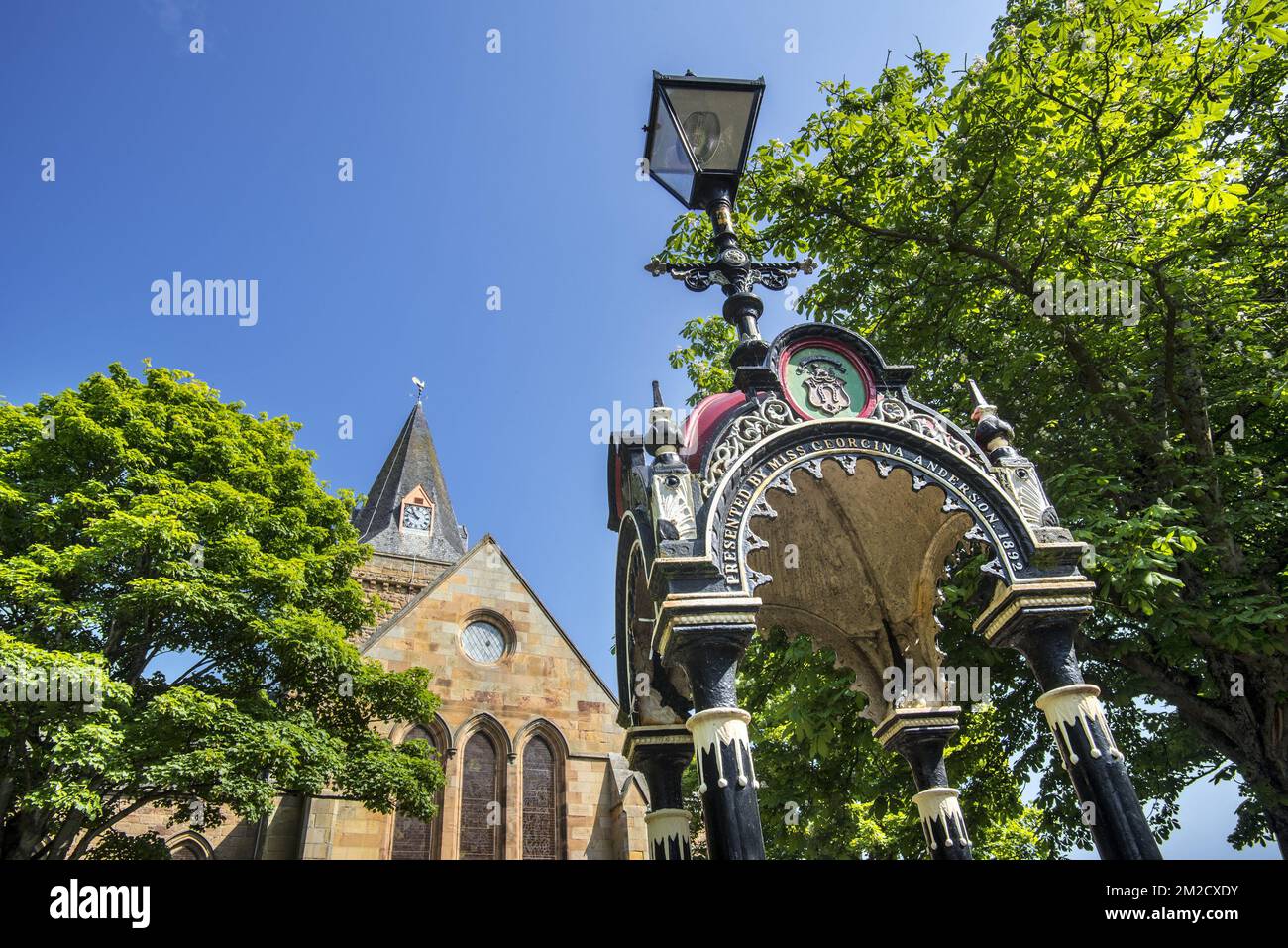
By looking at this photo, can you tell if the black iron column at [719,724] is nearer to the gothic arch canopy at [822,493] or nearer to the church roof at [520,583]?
the gothic arch canopy at [822,493]

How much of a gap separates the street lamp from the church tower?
31.2 meters

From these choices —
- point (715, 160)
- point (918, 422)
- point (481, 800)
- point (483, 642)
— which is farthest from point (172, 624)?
point (918, 422)

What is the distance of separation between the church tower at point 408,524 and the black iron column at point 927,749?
30978 mm

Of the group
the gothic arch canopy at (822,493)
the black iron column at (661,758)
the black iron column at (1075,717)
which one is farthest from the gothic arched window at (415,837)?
the black iron column at (1075,717)

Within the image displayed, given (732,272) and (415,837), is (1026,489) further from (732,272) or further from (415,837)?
(415,837)

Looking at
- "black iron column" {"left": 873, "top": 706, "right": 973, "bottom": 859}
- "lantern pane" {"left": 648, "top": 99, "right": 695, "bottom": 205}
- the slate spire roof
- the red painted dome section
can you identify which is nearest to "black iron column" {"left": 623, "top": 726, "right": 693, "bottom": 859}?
"black iron column" {"left": 873, "top": 706, "right": 973, "bottom": 859}

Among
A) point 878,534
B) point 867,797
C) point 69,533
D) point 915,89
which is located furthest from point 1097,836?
point 69,533

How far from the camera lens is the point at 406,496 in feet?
142

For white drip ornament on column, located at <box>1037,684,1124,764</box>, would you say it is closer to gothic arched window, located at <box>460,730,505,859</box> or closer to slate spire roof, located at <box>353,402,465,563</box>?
gothic arched window, located at <box>460,730,505,859</box>

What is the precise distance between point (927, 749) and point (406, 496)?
1557 inches

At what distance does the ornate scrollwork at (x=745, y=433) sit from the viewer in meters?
5.22

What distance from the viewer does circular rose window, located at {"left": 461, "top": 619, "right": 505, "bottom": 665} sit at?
24.0 m
